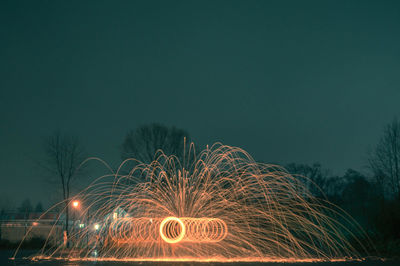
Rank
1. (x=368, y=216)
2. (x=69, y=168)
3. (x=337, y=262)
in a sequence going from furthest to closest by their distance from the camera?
1. (x=69, y=168)
2. (x=368, y=216)
3. (x=337, y=262)

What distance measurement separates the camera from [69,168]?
31812 millimetres

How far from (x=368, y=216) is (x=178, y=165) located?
19183 millimetres

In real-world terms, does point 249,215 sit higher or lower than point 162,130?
lower

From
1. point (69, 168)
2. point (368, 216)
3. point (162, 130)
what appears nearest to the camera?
point (368, 216)

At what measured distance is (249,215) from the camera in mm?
25672

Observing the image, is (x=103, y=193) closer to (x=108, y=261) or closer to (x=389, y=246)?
(x=108, y=261)

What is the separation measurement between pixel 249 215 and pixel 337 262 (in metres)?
10.9

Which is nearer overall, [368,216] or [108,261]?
[108,261]

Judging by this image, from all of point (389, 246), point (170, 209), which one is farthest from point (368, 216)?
point (170, 209)

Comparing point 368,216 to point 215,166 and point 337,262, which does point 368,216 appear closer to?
point 337,262

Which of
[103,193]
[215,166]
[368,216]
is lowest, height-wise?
[368,216]

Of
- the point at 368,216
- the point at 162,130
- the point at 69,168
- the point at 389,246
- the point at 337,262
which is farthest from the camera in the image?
the point at 162,130

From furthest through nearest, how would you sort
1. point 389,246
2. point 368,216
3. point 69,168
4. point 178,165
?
point 178,165, point 69,168, point 368,216, point 389,246

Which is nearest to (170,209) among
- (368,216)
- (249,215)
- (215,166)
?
(249,215)
